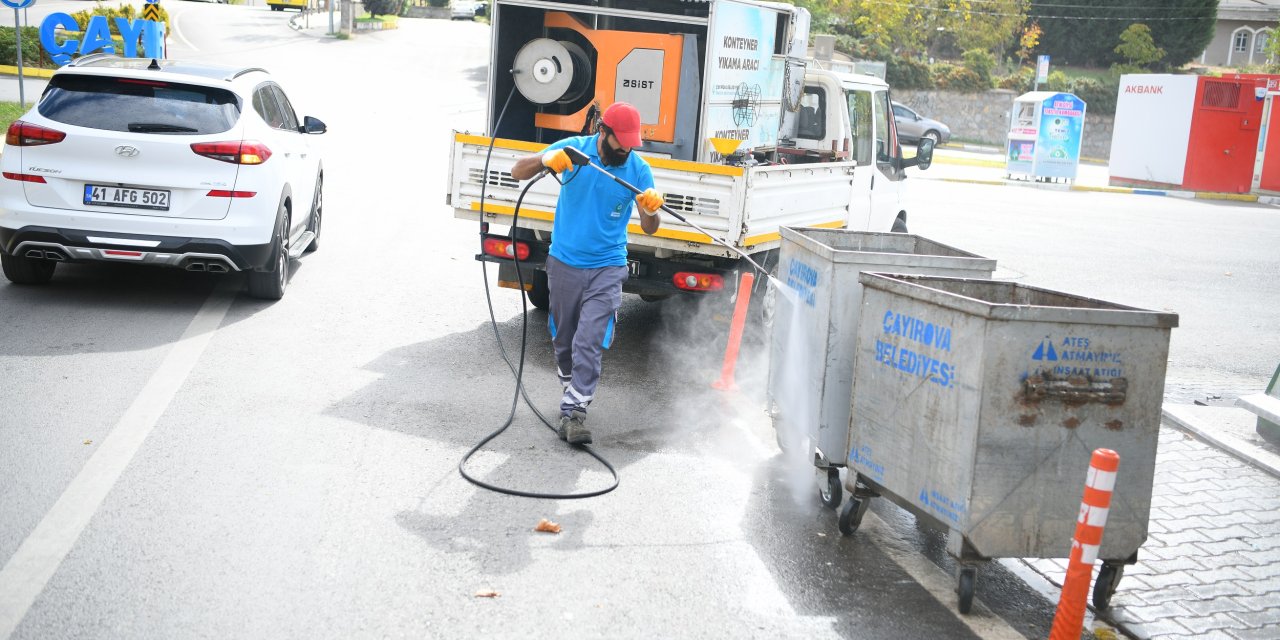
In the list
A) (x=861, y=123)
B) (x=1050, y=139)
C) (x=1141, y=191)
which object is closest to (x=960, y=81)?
(x=1050, y=139)

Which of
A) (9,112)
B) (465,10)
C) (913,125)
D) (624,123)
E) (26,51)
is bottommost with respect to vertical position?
(9,112)

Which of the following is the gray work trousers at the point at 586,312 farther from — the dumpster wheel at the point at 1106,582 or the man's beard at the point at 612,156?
the dumpster wheel at the point at 1106,582

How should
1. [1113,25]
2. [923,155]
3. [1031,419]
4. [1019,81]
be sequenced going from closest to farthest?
[1031,419] < [923,155] < [1019,81] < [1113,25]

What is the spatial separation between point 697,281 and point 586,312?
1.95 m

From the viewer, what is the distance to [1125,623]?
4801 mm

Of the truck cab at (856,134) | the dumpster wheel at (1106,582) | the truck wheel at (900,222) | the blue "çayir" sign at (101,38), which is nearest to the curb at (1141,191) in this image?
the truck wheel at (900,222)

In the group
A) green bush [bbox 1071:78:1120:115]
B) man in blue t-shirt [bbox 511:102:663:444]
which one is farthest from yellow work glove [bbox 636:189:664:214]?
green bush [bbox 1071:78:1120:115]

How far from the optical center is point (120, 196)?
8.65m

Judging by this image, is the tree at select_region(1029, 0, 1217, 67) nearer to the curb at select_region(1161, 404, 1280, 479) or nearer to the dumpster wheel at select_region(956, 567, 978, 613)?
the curb at select_region(1161, 404, 1280, 479)

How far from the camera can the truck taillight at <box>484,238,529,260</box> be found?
8.73 m

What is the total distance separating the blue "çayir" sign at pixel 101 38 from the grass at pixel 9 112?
19.4 feet

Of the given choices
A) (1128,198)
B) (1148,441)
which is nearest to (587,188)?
(1148,441)

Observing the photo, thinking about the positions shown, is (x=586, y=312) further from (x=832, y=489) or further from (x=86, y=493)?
(x=86, y=493)

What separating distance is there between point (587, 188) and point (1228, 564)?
3.65 metres
